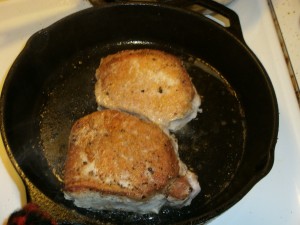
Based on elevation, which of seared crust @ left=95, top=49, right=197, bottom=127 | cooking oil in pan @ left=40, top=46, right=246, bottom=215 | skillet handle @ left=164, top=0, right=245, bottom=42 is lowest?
cooking oil in pan @ left=40, top=46, right=246, bottom=215

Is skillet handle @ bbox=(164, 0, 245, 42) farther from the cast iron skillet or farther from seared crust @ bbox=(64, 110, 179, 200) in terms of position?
→ seared crust @ bbox=(64, 110, 179, 200)

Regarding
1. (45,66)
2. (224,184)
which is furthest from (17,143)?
(224,184)

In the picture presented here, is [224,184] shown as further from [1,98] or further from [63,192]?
[1,98]

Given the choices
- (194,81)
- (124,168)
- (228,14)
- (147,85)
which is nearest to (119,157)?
(124,168)

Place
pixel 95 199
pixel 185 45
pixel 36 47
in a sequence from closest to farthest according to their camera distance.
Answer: pixel 95 199, pixel 36 47, pixel 185 45

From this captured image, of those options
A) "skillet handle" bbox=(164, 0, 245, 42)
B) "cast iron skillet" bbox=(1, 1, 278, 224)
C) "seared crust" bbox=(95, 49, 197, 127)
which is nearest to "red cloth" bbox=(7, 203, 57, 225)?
"cast iron skillet" bbox=(1, 1, 278, 224)
